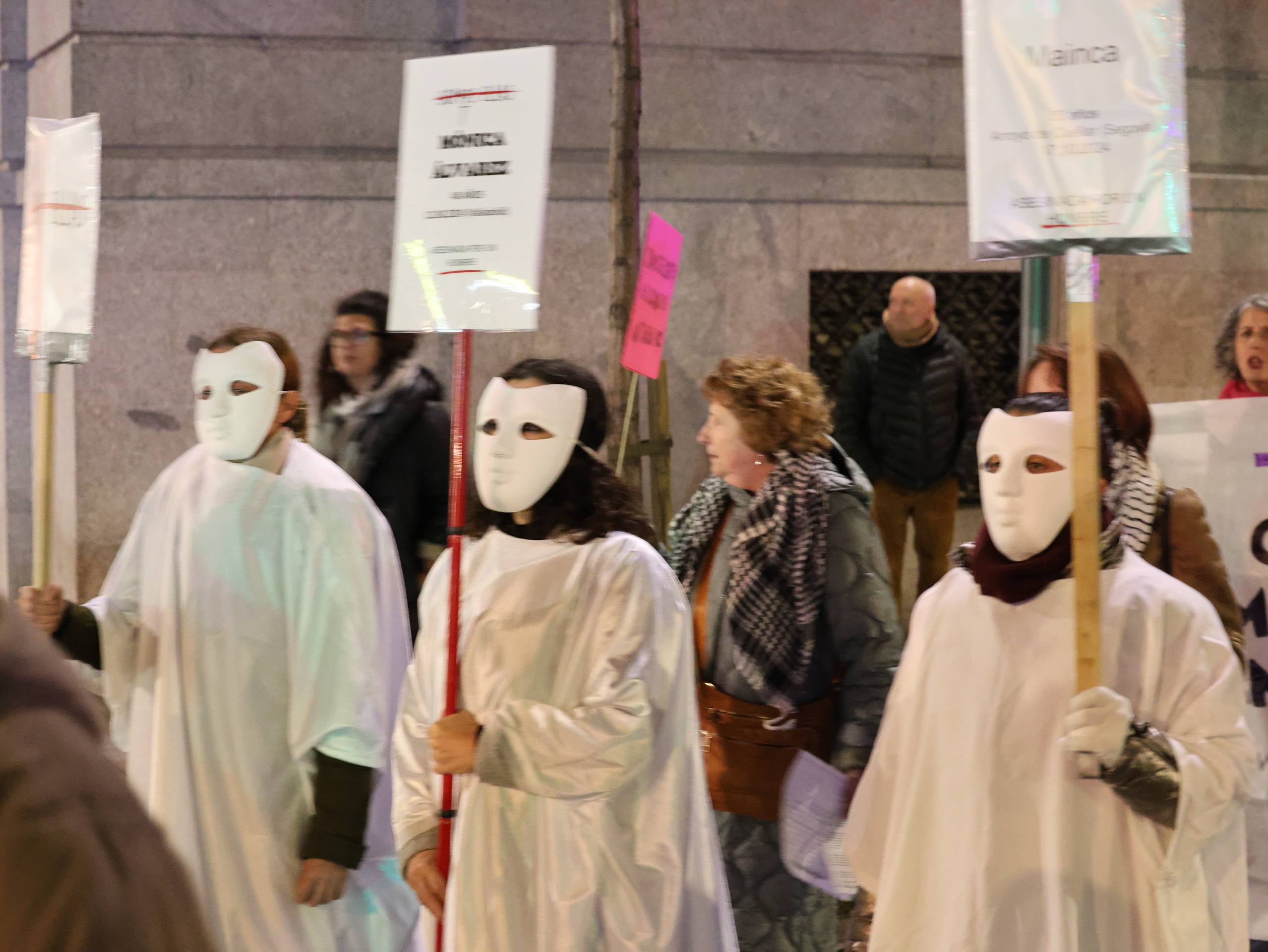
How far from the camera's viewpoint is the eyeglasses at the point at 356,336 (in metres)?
5.55

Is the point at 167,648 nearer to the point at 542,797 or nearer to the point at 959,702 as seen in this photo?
the point at 542,797

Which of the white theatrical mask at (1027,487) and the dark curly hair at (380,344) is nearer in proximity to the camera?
the white theatrical mask at (1027,487)

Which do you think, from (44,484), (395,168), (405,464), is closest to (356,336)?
(405,464)

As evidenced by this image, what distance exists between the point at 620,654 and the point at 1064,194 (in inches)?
50.7

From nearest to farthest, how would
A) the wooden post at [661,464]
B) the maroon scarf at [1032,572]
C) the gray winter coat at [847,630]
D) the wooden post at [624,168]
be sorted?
the maroon scarf at [1032,572] → the gray winter coat at [847,630] → the wooden post at [624,168] → the wooden post at [661,464]

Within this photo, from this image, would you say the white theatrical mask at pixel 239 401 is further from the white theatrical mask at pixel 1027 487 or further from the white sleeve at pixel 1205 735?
the white sleeve at pixel 1205 735

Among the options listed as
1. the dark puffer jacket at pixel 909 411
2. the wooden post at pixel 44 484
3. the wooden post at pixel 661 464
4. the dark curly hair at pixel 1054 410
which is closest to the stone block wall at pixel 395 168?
the wooden post at pixel 661 464

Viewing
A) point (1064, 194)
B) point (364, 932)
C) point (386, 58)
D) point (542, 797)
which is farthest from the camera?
point (386, 58)

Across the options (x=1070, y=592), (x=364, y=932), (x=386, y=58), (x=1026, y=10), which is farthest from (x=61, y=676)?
(x=386, y=58)

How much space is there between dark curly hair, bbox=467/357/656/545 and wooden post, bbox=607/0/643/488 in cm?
350

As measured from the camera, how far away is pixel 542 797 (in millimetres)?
3238

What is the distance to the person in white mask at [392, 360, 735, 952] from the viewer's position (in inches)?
125

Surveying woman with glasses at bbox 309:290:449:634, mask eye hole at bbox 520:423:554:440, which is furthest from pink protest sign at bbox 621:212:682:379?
mask eye hole at bbox 520:423:554:440

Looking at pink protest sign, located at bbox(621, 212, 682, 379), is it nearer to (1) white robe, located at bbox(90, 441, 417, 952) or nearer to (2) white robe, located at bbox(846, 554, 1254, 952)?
(1) white robe, located at bbox(90, 441, 417, 952)
